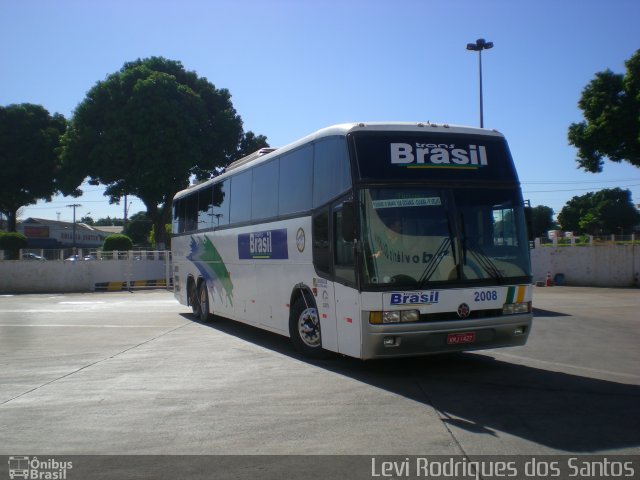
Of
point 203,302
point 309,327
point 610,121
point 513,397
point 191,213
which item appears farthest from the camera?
point 610,121

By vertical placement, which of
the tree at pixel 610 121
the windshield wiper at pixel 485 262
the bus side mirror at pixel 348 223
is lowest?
the windshield wiper at pixel 485 262

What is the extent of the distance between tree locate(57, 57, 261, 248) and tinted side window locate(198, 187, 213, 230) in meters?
24.3

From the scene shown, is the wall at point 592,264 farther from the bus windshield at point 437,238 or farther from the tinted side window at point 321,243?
the tinted side window at point 321,243

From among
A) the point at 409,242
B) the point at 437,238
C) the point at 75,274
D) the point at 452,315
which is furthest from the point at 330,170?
the point at 75,274

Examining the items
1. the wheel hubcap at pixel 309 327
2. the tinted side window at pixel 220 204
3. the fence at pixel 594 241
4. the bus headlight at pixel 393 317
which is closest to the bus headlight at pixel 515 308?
the bus headlight at pixel 393 317

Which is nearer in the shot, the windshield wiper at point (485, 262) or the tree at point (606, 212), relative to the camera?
the windshield wiper at point (485, 262)

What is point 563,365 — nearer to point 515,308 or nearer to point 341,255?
point 515,308

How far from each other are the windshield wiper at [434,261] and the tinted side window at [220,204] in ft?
22.8

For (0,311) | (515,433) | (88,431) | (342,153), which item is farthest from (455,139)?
(0,311)

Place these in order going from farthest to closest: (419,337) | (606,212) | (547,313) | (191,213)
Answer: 1. (606,212)
2. (191,213)
3. (547,313)
4. (419,337)

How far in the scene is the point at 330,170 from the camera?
9.35 metres

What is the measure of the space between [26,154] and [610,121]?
131 feet

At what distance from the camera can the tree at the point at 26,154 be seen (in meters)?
47.6

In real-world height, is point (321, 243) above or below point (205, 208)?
below
